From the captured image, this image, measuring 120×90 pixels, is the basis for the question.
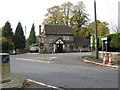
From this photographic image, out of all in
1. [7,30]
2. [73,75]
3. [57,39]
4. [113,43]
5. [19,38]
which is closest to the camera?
[73,75]

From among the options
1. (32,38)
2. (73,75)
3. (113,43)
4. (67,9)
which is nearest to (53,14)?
(67,9)

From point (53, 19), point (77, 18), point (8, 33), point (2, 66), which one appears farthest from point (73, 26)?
point (2, 66)

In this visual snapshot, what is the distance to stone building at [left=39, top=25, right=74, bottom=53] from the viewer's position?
45.3 metres

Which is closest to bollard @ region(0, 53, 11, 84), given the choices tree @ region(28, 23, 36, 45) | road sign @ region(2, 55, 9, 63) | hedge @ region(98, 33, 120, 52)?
road sign @ region(2, 55, 9, 63)

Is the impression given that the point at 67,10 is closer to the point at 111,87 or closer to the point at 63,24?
the point at 63,24

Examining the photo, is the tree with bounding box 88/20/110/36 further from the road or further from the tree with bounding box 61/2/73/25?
the road

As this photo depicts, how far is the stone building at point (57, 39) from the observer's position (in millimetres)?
45281

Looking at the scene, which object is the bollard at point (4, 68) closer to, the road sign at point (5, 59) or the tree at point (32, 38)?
the road sign at point (5, 59)

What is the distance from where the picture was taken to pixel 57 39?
149ft

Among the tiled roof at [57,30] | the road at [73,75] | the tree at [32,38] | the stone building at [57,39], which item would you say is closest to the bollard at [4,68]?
the road at [73,75]

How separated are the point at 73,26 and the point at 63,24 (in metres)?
3.77

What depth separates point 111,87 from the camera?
5.55m

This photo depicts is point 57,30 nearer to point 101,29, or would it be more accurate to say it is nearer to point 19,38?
point 19,38

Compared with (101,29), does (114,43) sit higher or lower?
lower
